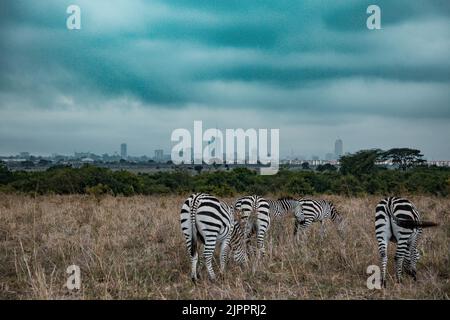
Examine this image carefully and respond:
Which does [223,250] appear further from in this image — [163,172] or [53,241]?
[163,172]

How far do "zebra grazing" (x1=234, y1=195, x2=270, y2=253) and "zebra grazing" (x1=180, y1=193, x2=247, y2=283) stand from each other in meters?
1.23

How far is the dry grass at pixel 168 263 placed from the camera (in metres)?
6.04

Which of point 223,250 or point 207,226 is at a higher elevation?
point 207,226

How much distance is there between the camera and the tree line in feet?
58.9

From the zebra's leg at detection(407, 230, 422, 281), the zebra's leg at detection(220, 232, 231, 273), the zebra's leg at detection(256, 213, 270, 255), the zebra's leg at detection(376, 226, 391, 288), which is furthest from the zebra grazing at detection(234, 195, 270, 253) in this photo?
the zebra's leg at detection(407, 230, 422, 281)

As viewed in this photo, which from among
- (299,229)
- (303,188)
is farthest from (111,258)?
(303,188)

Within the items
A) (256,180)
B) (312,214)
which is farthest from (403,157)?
(312,214)

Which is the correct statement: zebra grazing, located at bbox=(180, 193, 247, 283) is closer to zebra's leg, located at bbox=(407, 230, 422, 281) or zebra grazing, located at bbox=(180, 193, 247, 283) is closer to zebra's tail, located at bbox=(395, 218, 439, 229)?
zebra's tail, located at bbox=(395, 218, 439, 229)

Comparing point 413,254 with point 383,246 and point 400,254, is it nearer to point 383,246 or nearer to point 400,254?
point 400,254

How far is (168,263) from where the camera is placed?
7711 millimetres

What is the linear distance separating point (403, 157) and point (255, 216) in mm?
11625

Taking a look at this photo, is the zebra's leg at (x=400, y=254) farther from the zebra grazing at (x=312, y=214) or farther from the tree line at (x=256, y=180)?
the tree line at (x=256, y=180)

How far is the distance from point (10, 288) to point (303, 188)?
1405cm

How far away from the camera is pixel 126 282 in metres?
6.36
